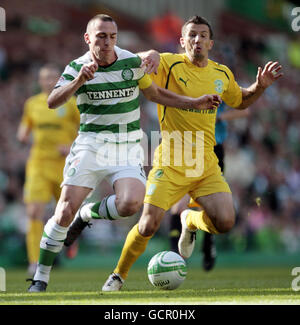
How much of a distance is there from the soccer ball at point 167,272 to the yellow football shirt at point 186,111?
37.3 inches

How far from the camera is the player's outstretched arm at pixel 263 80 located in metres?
7.57

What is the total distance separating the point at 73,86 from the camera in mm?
6398

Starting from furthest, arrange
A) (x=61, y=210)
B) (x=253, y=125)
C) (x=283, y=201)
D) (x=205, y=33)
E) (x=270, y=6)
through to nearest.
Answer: (x=270, y=6) < (x=253, y=125) < (x=283, y=201) < (x=205, y=33) < (x=61, y=210)

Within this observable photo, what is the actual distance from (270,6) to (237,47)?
16.5ft

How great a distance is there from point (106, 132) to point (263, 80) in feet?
Result: 5.54

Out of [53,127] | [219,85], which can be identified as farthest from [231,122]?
[219,85]

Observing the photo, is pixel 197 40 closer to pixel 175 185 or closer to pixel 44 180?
pixel 175 185

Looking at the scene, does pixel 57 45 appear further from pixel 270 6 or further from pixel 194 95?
pixel 194 95

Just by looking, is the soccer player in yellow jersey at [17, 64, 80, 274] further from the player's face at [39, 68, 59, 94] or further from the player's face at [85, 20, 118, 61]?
the player's face at [85, 20, 118, 61]

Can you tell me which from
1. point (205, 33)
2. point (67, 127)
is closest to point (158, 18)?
point (67, 127)

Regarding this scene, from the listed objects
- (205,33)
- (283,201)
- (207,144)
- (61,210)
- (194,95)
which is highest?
(205,33)

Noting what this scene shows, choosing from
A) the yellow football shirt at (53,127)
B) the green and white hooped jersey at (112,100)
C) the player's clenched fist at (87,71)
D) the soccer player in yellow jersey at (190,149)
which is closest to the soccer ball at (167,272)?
the soccer player in yellow jersey at (190,149)

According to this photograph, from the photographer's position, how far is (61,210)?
6785 mm

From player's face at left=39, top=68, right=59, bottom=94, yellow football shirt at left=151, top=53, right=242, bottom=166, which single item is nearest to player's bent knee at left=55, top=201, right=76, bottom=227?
yellow football shirt at left=151, top=53, right=242, bottom=166
